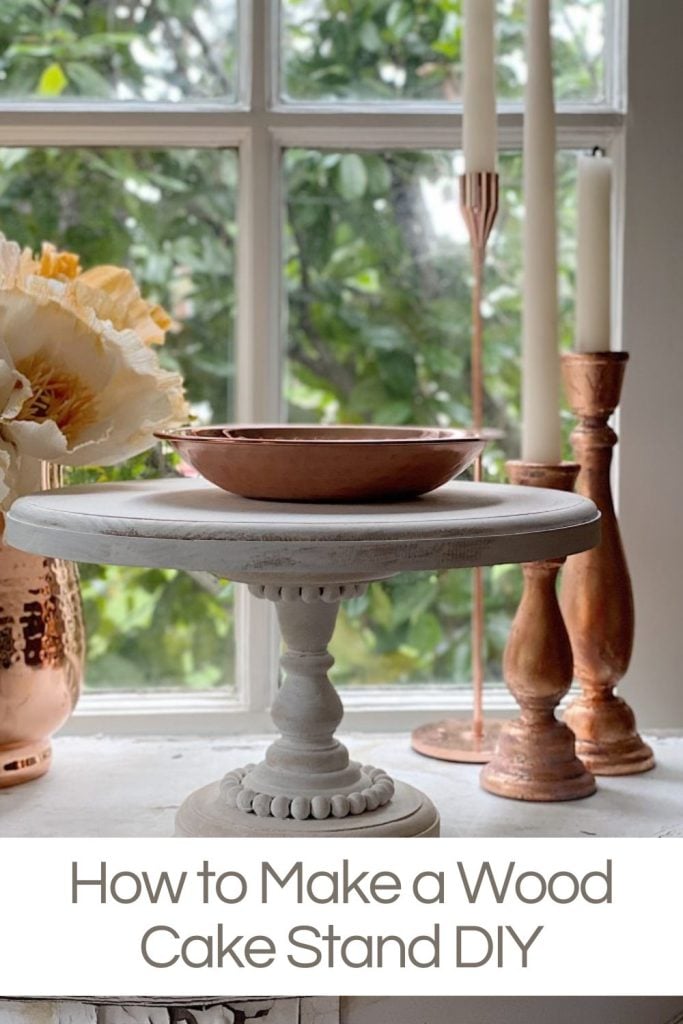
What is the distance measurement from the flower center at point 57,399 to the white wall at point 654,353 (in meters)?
0.55

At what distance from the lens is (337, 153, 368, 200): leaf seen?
4.38ft

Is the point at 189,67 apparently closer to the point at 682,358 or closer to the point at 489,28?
the point at 489,28

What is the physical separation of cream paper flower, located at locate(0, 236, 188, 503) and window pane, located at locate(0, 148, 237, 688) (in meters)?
0.28

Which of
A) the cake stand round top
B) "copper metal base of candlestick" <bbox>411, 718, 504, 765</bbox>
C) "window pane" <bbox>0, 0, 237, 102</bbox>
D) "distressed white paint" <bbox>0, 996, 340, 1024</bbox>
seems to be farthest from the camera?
"window pane" <bbox>0, 0, 237, 102</bbox>

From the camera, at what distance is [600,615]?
1.18 m

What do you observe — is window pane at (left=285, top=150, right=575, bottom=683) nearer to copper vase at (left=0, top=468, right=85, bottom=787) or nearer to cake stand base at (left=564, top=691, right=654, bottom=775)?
cake stand base at (left=564, top=691, right=654, bottom=775)

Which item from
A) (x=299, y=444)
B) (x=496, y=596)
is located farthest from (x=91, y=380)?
(x=496, y=596)

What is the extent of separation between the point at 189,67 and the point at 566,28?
1.25ft

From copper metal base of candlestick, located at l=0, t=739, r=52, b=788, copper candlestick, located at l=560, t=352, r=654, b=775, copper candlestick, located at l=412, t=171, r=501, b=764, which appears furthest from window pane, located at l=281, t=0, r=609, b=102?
copper metal base of candlestick, located at l=0, t=739, r=52, b=788

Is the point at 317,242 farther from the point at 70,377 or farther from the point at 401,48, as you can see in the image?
the point at 70,377

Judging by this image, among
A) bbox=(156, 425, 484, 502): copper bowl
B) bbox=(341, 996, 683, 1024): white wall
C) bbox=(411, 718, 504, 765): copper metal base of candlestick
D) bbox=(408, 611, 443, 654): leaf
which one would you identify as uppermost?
bbox=(156, 425, 484, 502): copper bowl

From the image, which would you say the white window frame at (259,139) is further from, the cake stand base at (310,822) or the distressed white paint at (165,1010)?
the distressed white paint at (165,1010)

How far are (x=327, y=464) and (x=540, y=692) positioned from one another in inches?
14.3

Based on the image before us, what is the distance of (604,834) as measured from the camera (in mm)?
1031
